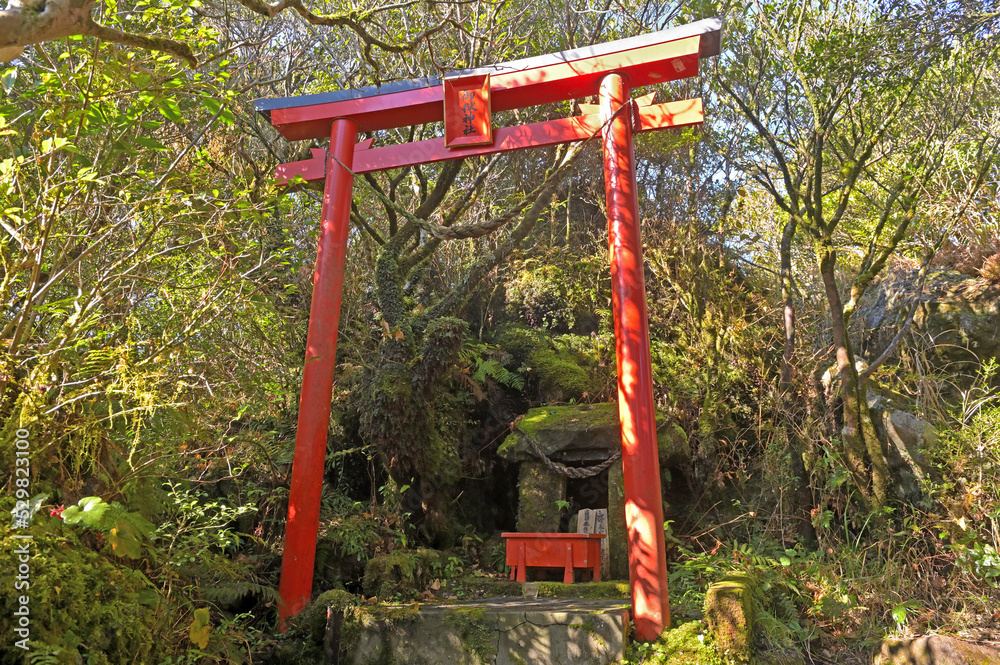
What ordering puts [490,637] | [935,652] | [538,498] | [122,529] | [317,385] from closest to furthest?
1. [122,529]
2. [490,637]
3. [935,652]
4. [317,385]
5. [538,498]

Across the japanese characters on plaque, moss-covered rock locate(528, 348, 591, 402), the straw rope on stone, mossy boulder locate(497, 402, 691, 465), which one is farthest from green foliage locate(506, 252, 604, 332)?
the japanese characters on plaque

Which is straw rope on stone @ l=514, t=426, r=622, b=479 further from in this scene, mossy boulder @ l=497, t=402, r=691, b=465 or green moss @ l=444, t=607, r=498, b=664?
green moss @ l=444, t=607, r=498, b=664

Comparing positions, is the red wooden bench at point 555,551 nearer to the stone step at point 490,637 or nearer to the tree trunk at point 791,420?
the stone step at point 490,637

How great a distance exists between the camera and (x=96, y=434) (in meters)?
3.20

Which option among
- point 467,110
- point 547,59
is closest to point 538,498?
point 467,110

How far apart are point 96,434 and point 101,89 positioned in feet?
5.34

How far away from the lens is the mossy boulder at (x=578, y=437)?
23.7 feet

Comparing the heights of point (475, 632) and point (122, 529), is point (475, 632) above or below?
below

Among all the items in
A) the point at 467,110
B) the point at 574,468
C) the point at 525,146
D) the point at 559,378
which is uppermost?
the point at 467,110

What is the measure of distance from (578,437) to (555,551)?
1.41 meters

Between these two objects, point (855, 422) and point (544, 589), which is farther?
point (855, 422)

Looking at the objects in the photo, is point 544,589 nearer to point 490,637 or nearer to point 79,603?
point 490,637

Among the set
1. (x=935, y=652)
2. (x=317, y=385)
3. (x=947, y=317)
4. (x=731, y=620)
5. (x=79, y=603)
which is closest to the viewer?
(x=79, y=603)

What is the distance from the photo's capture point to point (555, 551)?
244 inches
